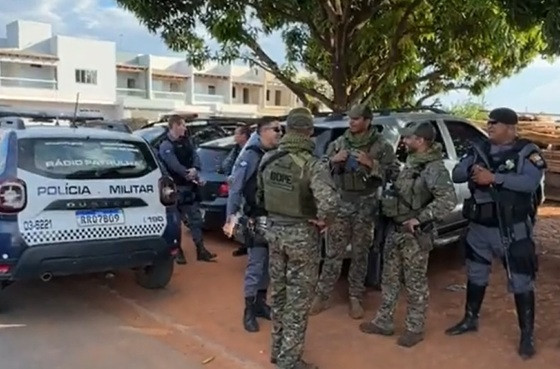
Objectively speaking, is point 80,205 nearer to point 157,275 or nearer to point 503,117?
point 157,275

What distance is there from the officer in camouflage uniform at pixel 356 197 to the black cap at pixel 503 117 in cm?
93

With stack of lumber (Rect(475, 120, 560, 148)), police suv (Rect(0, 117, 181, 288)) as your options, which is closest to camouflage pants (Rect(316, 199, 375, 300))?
police suv (Rect(0, 117, 181, 288))

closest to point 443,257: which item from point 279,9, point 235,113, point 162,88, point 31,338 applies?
point 31,338

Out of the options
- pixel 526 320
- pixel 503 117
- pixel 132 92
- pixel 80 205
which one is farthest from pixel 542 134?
pixel 132 92

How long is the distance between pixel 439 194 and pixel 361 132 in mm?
962

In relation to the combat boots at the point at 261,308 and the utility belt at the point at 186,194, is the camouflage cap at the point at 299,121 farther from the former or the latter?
the utility belt at the point at 186,194

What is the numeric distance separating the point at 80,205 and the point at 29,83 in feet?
123

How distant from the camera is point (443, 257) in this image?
6.93 metres

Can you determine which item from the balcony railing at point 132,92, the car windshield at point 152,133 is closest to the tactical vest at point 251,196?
the car windshield at point 152,133

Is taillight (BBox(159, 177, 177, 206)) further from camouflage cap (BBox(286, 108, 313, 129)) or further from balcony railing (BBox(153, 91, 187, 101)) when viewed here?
balcony railing (BBox(153, 91, 187, 101))

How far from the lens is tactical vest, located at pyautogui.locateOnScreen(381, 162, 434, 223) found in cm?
428

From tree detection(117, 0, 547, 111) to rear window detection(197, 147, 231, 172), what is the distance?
4166 mm

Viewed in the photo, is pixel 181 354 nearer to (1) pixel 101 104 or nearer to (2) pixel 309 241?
(2) pixel 309 241

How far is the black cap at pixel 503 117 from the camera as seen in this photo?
414 centimetres
